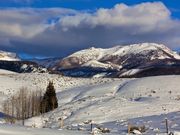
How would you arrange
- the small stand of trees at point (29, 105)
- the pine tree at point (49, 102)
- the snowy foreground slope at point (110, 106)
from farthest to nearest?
the small stand of trees at point (29, 105), the pine tree at point (49, 102), the snowy foreground slope at point (110, 106)

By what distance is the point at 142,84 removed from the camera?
104 meters

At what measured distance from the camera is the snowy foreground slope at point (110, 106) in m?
42.6

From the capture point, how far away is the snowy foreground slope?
140 feet

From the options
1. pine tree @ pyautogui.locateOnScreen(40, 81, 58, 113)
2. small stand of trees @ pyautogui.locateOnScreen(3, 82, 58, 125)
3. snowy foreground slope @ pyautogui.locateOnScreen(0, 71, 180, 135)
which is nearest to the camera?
snowy foreground slope @ pyautogui.locateOnScreen(0, 71, 180, 135)

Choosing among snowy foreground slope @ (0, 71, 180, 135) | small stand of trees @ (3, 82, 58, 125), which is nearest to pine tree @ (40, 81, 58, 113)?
small stand of trees @ (3, 82, 58, 125)

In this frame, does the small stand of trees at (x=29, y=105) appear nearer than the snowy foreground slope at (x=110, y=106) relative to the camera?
No

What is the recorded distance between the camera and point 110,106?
71.4 m

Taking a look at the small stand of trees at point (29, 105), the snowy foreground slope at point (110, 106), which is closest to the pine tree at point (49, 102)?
the small stand of trees at point (29, 105)

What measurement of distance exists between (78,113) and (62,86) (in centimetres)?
7477

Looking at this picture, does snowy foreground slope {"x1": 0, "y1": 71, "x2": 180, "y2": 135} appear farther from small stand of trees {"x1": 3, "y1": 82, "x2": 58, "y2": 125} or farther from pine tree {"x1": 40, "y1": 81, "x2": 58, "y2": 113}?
small stand of trees {"x1": 3, "y1": 82, "x2": 58, "y2": 125}

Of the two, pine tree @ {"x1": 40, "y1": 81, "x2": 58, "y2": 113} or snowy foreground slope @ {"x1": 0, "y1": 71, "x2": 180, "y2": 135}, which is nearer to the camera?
snowy foreground slope @ {"x1": 0, "y1": 71, "x2": 180, "y2": 135}

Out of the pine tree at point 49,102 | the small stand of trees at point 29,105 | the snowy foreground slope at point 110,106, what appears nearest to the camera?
the snowy foreground slope at point 110,106

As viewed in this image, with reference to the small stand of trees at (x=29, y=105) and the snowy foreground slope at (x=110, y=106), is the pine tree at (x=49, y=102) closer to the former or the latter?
the small stand of trees at (x=29, y=105)

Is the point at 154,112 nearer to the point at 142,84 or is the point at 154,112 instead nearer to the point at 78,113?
the point at 78,113
